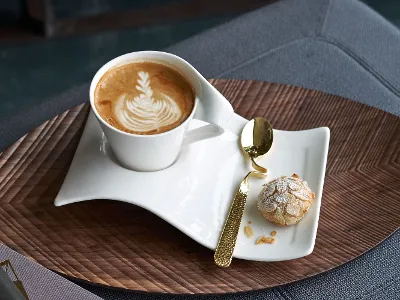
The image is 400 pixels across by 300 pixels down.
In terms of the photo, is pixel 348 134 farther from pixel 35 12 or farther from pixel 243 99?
pixel 35 12

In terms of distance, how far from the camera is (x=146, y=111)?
0.89 meters

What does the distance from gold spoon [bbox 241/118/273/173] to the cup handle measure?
2.3 inches

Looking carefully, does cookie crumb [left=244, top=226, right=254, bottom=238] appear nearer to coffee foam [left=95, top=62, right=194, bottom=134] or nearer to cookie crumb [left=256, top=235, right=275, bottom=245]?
cookie crumb [left=256, top=235, right=275, bottom=245]

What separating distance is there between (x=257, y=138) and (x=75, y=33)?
3.66 feet

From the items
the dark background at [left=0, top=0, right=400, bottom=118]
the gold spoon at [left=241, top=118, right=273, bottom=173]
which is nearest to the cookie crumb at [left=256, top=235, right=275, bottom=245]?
the gold spoon at [left=241, top=118, right=273, bottom=173]

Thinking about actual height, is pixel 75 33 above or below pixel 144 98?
below

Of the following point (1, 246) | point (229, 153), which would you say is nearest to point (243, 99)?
point (229, 153)

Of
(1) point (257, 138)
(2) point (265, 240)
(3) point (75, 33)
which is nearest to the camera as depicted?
(2) point (265, 240)

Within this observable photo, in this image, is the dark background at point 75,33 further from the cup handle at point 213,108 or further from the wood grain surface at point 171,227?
the cup handle at point 213,108

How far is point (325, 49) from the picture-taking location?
118 cm

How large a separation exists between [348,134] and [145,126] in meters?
0.29

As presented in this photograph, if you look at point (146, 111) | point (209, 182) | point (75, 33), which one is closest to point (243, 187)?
point (209, 182)

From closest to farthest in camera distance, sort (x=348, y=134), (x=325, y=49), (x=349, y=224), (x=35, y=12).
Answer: (x=349, y=224) → (x=348, y=134) → (x=325, y=49) → (x=35, y=12)

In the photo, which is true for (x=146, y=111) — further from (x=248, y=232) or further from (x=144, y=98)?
(x=248, y=232)
